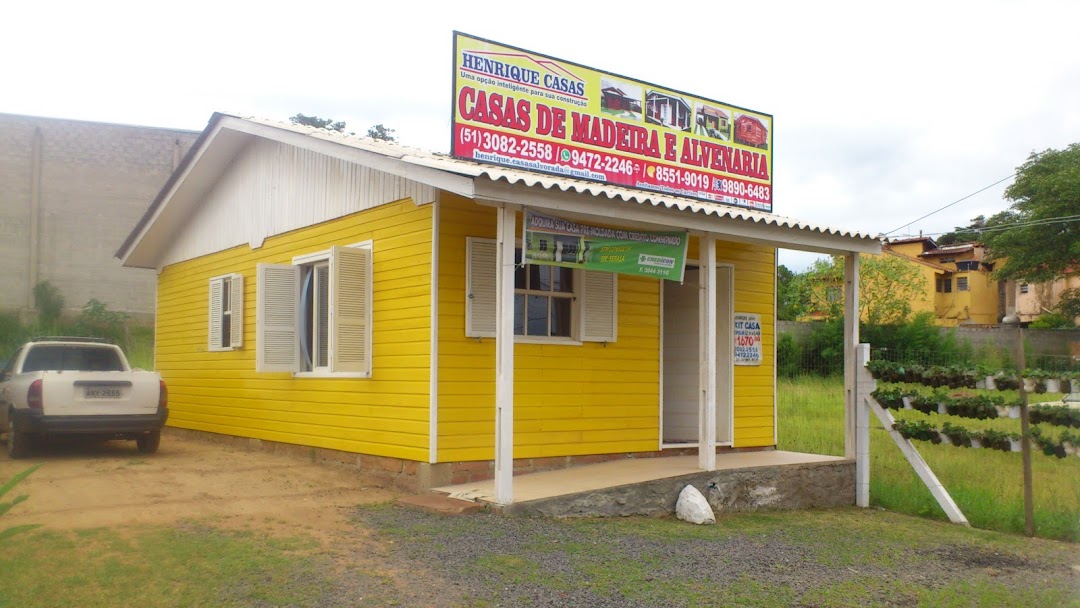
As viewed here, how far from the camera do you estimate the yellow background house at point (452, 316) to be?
8.63m

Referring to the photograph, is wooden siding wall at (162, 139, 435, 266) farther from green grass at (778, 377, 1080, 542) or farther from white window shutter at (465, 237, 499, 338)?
green grass at (778, 377, 1080, 542)

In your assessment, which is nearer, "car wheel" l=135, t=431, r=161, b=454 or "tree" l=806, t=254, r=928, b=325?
"car wheel" l=135, t=431, r=161, b=454

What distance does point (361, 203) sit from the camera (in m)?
9.99

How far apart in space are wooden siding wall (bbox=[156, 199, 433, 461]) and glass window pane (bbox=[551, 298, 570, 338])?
1553mm

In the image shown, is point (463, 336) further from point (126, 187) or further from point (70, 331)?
point (126, 187)

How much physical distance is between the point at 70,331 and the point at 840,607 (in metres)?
18.4

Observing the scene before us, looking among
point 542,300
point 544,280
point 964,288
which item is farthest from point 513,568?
point 964,288

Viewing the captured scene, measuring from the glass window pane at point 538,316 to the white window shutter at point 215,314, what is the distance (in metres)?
5.61

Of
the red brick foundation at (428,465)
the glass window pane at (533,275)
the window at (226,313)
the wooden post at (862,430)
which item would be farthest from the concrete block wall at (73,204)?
the wooden post at (862,430)

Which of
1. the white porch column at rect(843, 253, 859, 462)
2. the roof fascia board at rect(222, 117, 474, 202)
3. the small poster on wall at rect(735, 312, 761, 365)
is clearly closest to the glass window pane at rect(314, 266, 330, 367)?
the roof fascia board at rect(222, 117, 474, 202)

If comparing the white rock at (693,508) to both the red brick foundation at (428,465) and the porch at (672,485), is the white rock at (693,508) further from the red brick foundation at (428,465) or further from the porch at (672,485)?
the red brick foundation at (428,465)

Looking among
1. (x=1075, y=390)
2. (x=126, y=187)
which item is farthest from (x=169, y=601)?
(x=126, y=187)

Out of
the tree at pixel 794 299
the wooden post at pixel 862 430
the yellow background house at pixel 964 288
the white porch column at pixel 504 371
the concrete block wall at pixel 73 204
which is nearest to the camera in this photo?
the white porch column at pixel 504 371

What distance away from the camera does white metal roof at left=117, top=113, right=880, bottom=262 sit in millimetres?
7574
